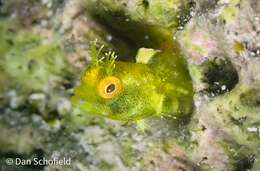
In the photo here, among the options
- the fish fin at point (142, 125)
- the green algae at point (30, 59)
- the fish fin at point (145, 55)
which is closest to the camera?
the fish fin at point (145, 55)

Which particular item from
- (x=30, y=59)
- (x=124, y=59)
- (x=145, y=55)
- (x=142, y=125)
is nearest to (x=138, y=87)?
(x=145, y=55)

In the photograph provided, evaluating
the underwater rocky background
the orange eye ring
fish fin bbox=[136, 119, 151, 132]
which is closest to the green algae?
the underwater rocky background

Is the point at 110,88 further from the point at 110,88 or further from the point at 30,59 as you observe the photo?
the point at 30,59

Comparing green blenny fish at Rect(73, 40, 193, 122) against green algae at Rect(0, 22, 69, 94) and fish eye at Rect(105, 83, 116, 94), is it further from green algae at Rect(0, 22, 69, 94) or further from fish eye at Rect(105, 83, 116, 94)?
green algae at Rect(0, 22, 69, 94)

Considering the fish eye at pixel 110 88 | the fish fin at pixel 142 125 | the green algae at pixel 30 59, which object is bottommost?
the fish fin at pixel 142 125

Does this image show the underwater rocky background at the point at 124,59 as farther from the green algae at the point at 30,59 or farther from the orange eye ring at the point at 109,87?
the orange eye ring at the point at 109,87

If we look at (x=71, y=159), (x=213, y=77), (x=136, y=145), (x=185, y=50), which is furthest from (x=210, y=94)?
(x=71, y=159)

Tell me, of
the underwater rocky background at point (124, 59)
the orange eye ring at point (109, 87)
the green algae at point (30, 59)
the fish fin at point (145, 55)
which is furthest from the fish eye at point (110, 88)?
the green algae at point (30, 59)

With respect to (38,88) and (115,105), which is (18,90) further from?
(115,105)
